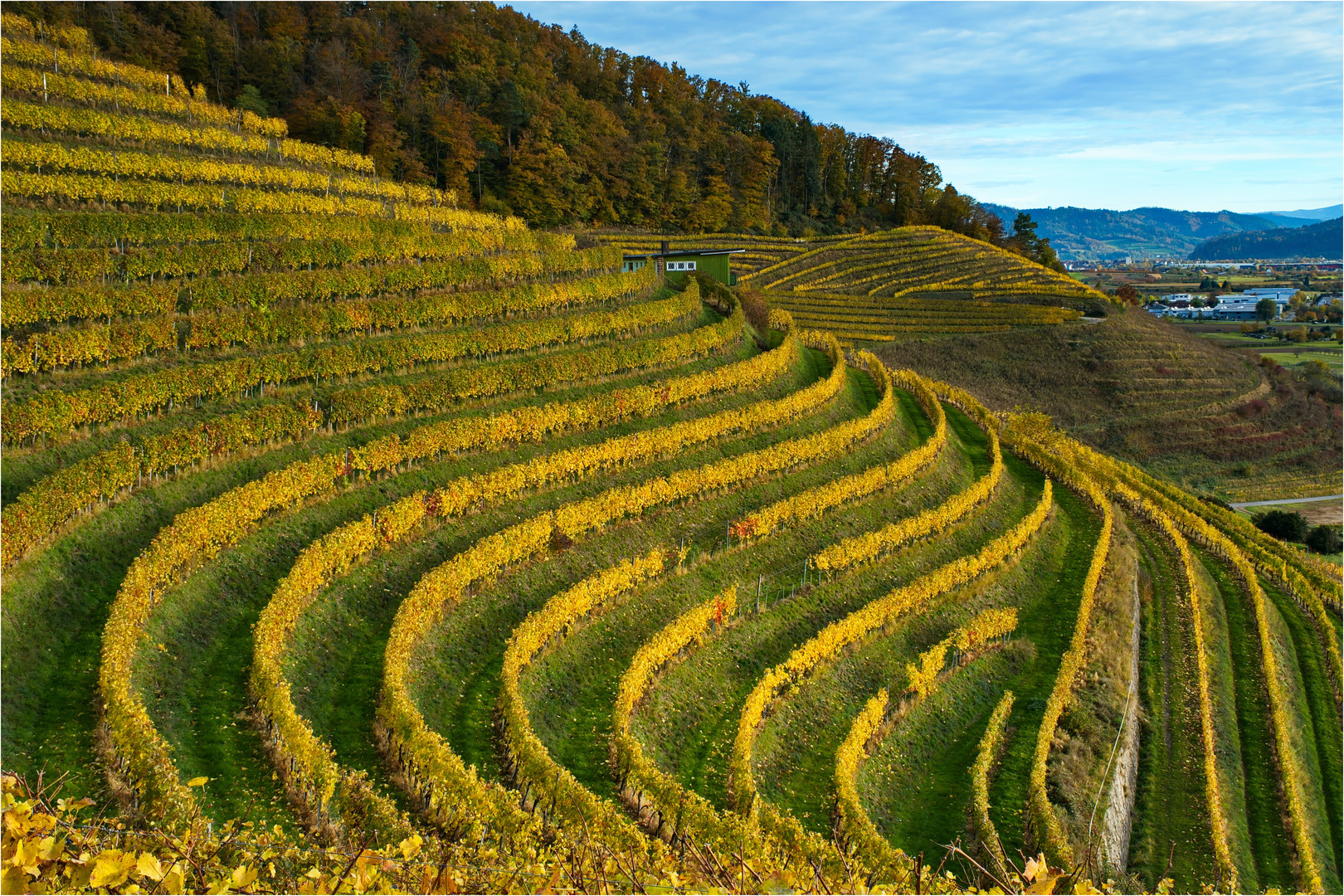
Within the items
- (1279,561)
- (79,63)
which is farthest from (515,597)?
(1279,561)

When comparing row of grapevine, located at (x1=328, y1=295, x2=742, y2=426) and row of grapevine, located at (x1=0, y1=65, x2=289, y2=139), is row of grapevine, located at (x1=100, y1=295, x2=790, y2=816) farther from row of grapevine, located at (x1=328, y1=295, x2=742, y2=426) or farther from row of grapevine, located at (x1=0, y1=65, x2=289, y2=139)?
row of grapevine, located at (x1=0, y1=65, x2=289, y2=139)

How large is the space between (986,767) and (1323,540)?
5315 centimetres

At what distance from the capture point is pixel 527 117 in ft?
325

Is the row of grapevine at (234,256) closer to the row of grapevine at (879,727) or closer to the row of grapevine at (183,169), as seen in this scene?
the row of grapevine at (183,169)

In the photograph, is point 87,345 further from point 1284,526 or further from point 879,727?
point 1284,526

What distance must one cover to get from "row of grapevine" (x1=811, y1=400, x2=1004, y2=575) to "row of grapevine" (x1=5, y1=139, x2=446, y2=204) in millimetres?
36787

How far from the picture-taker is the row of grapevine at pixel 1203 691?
25.7 meters

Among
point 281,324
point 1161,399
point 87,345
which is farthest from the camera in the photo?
point 1161,399

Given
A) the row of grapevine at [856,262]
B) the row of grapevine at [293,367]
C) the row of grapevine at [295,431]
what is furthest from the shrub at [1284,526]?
the row of grapevine at [856,262]

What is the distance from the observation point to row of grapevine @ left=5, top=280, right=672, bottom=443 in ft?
89.2

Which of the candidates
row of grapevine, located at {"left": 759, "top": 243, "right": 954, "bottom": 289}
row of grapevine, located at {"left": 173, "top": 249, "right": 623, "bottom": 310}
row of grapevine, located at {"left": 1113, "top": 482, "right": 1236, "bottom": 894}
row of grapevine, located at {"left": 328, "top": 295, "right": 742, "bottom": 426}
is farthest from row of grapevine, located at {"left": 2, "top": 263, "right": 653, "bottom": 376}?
row of grapevine, located at {"left": 759, "top": 243, "right": 954, "bottom": 289}

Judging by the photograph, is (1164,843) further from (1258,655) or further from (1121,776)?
(1258,655)

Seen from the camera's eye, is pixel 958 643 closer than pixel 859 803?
No

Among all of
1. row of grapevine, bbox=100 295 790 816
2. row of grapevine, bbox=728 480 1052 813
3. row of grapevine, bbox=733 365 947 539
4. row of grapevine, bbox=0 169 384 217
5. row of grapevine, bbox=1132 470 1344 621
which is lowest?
row of grapevine, bbox=1132 470 1344 621
